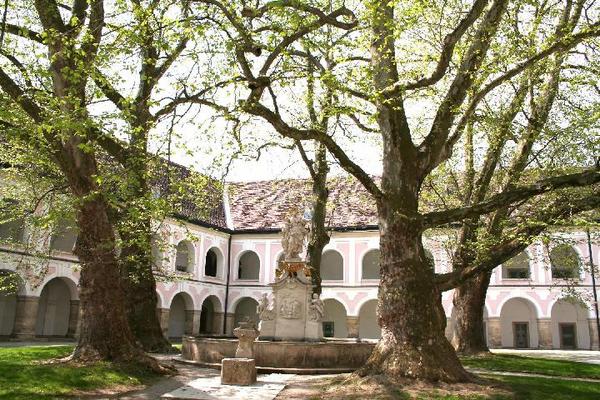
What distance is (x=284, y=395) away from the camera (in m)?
9.23

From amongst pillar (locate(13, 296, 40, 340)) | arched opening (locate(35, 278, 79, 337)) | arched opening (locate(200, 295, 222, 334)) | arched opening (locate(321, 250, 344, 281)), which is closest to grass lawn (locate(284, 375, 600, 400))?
pillar (locate(13, 296, 40, 340))

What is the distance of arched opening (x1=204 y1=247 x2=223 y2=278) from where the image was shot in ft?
114

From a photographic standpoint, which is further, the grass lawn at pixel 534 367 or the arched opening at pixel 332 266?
the arched opening at pixel 332 266

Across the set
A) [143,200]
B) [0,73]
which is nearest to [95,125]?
[143,200]

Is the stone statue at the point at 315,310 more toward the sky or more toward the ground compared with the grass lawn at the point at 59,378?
more toward the sky

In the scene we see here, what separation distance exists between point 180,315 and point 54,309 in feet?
26.7

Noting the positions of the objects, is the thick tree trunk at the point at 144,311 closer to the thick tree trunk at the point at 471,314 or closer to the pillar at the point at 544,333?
the thick tree trunk at the point at 471,314

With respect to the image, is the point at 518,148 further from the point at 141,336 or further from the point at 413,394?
the point at 141,336

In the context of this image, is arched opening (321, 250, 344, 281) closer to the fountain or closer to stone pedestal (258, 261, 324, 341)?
the fountain

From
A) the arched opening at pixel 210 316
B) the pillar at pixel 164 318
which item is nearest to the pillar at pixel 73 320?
the pillar at pixel 164 318

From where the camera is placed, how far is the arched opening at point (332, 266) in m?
35.1

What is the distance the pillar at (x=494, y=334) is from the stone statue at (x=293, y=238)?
19.6 m

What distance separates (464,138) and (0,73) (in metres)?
13.5

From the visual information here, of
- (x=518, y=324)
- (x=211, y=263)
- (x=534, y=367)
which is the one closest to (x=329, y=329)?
(x=211, y=263)
